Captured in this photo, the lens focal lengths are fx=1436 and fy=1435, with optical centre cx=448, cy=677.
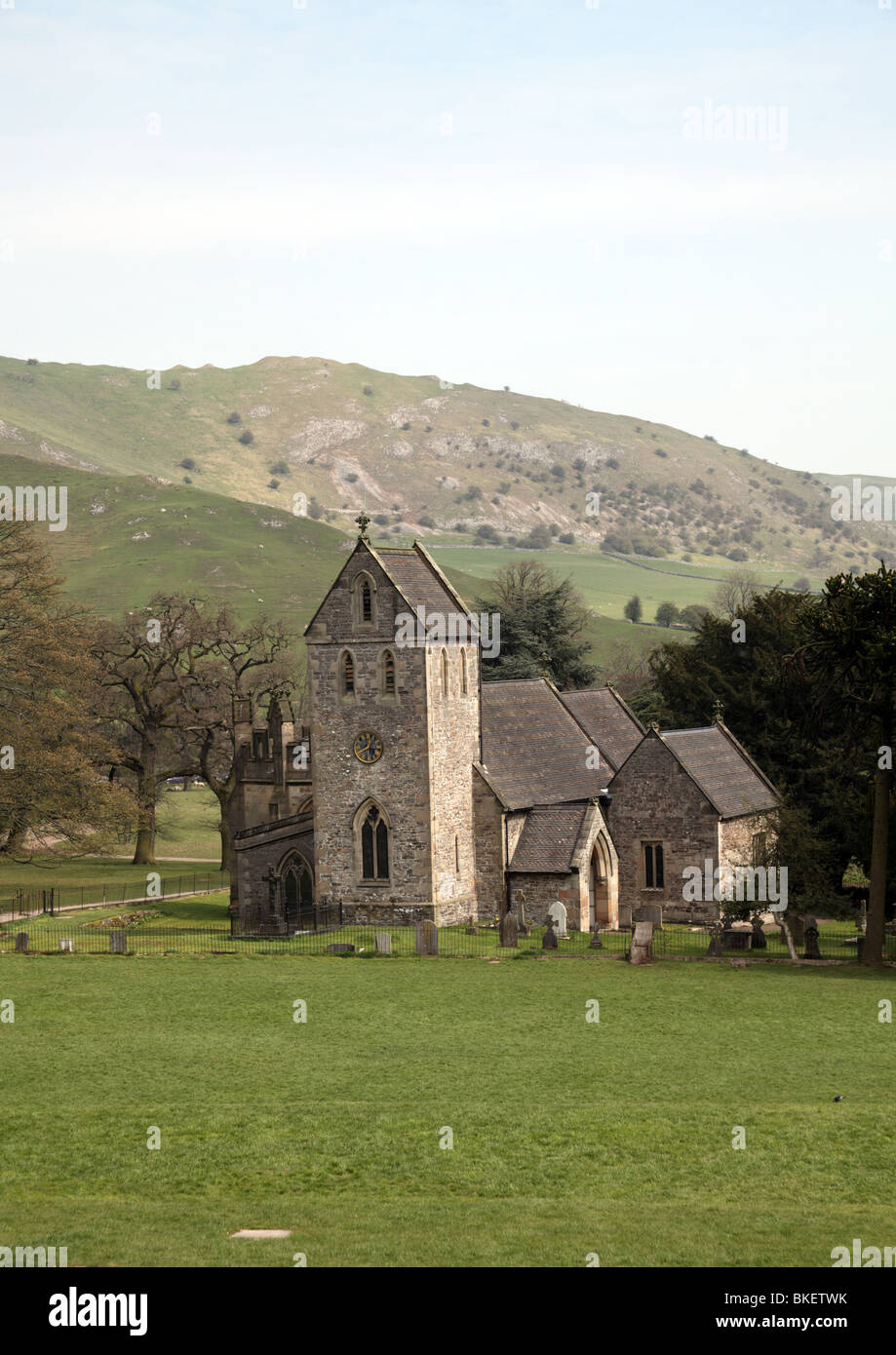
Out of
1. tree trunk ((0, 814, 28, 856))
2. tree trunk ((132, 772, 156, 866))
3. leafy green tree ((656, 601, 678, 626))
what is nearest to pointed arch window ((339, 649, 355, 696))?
tree trunk ((0, 814, 28, 856))

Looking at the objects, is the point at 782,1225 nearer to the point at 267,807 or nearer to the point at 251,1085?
the point at 251,1085

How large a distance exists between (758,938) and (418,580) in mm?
17232

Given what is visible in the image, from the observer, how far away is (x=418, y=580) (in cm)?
Result: 5191

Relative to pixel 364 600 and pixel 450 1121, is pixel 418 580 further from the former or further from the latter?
pixel 450 1121

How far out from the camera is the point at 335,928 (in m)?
49.9

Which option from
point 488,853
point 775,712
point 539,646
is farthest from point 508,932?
point 539,646

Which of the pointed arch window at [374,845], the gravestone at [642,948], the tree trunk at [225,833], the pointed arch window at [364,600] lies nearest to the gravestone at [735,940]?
the gravestone at [642,948]

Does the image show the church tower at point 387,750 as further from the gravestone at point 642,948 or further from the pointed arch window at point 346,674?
the gravestone at point 642,948

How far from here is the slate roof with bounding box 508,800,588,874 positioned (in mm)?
51250

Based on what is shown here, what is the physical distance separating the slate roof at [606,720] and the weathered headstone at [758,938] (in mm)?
15540

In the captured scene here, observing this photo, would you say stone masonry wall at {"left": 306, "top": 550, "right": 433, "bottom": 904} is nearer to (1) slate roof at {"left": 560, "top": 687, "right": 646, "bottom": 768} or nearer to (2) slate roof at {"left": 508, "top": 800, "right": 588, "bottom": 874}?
(2) slate roof at {"left": 508, "top": 800, "right": 588, "bottom": 874}

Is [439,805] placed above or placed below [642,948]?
above

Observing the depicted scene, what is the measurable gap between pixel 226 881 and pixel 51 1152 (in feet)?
160
